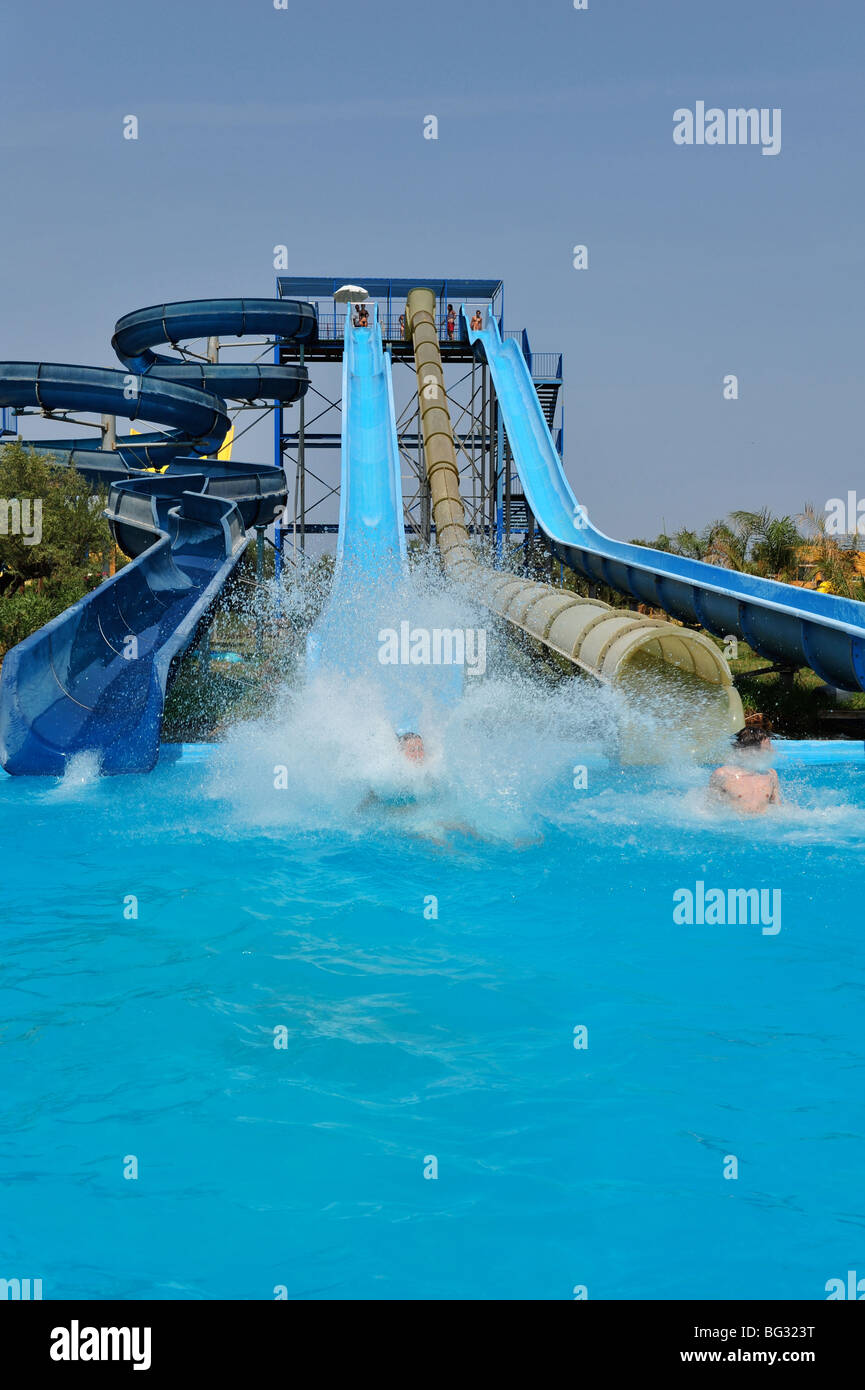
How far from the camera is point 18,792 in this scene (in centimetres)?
715

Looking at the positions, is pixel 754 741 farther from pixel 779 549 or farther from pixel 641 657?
pixel 779 549

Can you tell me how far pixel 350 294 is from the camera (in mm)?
20250

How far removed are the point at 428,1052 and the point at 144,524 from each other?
9.85 meters

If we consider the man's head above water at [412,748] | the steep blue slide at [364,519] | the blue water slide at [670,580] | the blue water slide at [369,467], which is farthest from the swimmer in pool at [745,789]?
the blue water slide at [369,467]

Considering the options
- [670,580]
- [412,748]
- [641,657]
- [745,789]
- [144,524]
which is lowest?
[745,789]

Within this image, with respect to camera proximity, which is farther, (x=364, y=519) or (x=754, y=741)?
(x=364, y=519)

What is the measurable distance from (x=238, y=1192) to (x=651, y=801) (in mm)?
4478

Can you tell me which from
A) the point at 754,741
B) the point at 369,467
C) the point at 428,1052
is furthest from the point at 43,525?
the point at 428,1052

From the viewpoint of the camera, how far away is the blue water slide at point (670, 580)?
855 centimetres

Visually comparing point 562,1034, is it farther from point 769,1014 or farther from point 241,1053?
point 241,1053

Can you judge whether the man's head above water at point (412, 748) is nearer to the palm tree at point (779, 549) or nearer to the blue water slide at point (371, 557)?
the blue water slide at point (371, 557)

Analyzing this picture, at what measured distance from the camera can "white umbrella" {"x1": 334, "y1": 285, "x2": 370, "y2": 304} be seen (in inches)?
793

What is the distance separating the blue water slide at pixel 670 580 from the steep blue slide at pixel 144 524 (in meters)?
4.01
